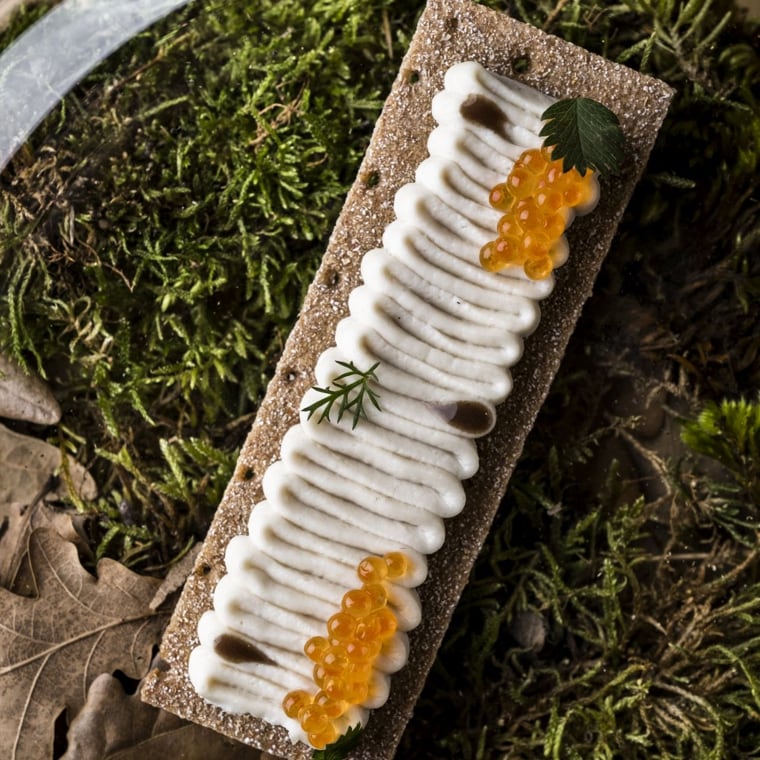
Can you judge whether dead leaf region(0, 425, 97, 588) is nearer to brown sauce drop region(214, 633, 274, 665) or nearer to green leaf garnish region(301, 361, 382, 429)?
brown sauce drop region(214, 633, 274, 665)

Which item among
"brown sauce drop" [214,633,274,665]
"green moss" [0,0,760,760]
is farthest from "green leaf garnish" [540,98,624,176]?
"brown sauce drop" [214,633,274,665]

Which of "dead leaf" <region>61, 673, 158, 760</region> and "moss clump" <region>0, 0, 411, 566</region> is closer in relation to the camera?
"dead leaf" <region>61, 673, 158, 760</region>

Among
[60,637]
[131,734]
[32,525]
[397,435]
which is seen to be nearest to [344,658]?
[397,435]

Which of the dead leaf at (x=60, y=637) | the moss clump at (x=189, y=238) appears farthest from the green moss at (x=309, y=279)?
the dead leaf at (x=60, y=637)

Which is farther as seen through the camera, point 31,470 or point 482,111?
point 31,470

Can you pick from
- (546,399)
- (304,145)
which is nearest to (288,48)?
(304,145)

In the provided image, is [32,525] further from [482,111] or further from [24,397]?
[482,111]

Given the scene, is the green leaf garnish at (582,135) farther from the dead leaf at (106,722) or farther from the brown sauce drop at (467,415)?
the dead leaf at (106,722)
